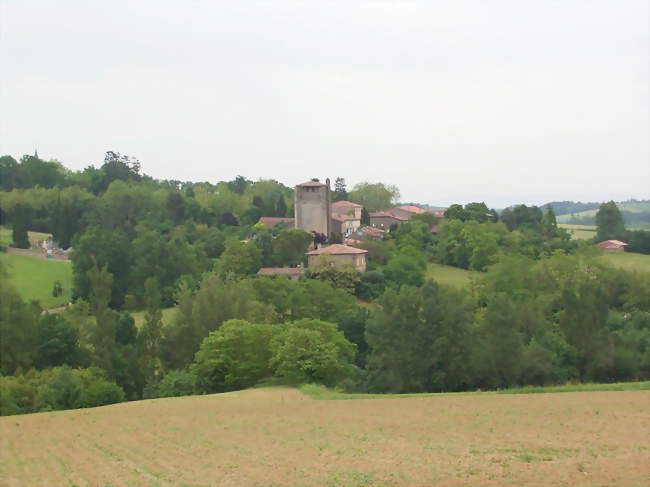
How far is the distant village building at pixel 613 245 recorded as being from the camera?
303 feet

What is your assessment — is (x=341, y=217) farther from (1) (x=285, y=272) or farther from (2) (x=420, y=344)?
(2) (x=420, y=344)

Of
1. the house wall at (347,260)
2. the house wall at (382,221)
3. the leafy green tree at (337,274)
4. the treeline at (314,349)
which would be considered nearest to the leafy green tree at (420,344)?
the treeline at (314,349)

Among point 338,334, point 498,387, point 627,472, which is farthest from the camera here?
point 338,334

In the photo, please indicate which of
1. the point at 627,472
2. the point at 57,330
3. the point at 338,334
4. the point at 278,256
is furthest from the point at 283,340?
the point at 278,256

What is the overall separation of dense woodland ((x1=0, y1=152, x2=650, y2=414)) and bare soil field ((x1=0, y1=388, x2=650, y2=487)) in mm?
5712

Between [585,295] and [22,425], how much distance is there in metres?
26.3

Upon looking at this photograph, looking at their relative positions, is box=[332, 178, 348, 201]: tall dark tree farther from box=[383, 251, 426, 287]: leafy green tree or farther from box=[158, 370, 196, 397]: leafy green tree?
box=[158, 370, 196, 397]: leafy green tree

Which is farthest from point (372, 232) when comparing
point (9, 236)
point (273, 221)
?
point (9, 236)

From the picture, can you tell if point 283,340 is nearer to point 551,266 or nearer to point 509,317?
point 509,317

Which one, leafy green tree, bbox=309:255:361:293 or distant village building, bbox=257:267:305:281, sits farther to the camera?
distant village building, bbox=257:267:305:281

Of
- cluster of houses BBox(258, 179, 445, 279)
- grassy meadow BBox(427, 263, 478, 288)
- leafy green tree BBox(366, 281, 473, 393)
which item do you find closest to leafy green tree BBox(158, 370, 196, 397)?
leafy green tree BBox(366, 281, 473, 393)

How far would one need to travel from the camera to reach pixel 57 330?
41.7 m

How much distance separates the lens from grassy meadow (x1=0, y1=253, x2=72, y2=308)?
65438 mm

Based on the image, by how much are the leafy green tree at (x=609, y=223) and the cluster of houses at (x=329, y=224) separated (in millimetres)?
21154
